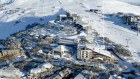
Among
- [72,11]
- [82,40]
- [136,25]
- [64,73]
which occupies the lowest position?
[72,11]

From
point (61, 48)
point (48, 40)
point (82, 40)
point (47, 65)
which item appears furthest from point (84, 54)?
point (48, 40)

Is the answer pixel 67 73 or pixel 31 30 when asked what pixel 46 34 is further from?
pixel 67 73

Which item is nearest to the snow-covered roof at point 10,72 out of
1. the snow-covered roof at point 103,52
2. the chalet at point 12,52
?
the chalet at point 12,52

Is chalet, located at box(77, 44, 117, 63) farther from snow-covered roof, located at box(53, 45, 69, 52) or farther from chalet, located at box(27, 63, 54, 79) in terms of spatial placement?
chalet, located at box(27, 63, 54, 79)

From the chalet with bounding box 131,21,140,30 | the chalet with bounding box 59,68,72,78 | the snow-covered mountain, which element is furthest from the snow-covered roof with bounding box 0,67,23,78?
the chalet with bounding box 131,21,140,30

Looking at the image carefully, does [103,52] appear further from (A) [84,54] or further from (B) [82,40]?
(B) [82,40]

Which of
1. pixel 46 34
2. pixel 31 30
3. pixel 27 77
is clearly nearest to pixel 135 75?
pixel 27 77

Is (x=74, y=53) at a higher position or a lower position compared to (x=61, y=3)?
higher
